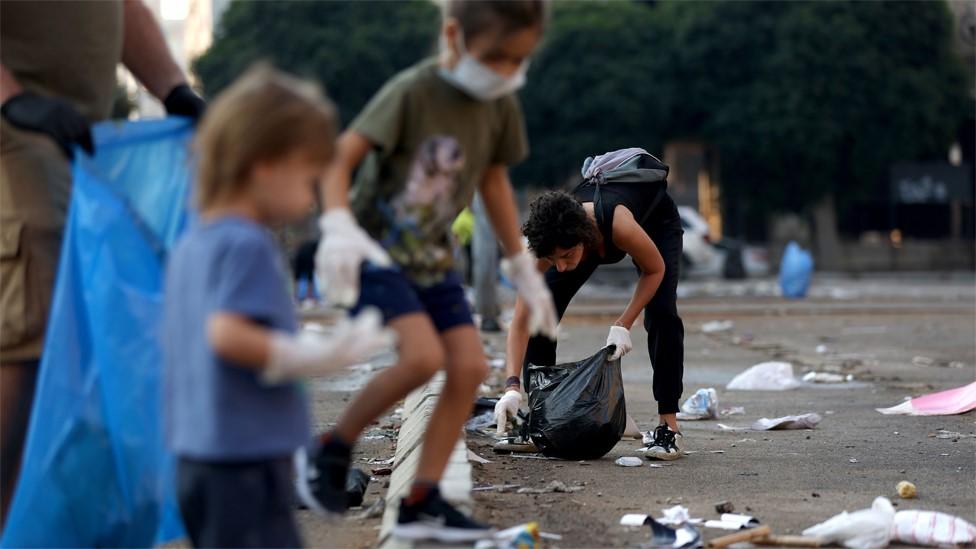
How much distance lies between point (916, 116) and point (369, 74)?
47.5 feet

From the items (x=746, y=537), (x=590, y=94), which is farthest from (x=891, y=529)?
(x=590, y=94)

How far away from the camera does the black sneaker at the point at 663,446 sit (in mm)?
6320

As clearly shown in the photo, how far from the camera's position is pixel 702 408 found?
8.14m

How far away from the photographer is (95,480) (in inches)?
144

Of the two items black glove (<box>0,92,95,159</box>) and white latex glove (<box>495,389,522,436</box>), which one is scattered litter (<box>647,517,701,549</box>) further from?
black glove (<box>0,92,95,159</box>)

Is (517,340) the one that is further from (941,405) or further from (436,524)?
(941,405)

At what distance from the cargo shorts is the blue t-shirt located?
1109 millimetres

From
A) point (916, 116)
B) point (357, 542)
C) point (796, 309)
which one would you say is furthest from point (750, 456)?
point (916, 116)

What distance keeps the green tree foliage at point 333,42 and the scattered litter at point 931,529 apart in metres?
36.6

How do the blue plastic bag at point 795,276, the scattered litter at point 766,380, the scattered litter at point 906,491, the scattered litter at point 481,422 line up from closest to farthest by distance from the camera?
1. the scattered litter at point 906,491
2. the scattered litter at point 481,422
3. the scattered litter at point 766,380
4. the blue plastic bag at point 795,276

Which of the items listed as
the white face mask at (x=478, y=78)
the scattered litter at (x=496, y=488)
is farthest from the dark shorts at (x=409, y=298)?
the scattered litter at (x=496, y=488)

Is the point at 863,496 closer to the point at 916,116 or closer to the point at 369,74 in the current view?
the point at 916,116

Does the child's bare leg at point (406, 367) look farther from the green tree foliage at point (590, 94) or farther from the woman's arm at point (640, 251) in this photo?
the green tree foliage at point (590, 94)

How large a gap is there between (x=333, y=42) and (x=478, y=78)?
126 ft
